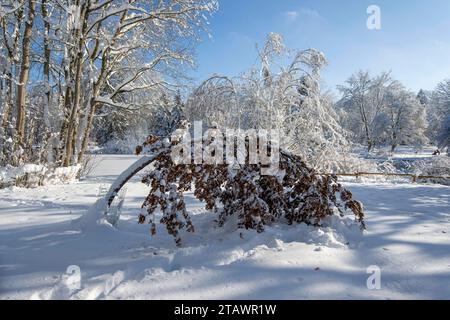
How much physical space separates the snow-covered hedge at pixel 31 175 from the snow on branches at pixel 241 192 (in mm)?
5433

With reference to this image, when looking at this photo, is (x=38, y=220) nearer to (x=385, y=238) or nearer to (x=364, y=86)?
(x=385, y=238)

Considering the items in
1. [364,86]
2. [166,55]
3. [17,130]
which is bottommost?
[17,130]

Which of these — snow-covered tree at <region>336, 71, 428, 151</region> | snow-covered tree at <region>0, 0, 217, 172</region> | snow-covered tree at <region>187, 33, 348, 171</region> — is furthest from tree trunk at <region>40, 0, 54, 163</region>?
snow-covered tree at <region>336, 71, 428, 151</region>

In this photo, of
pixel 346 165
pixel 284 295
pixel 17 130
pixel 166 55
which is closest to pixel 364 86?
pixel 346 165

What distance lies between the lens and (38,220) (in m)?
3.84

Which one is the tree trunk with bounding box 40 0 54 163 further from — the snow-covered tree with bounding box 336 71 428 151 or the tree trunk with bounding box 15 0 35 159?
the snow-covered tree with bounding box 336 71 428 151

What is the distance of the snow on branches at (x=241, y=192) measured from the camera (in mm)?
3059

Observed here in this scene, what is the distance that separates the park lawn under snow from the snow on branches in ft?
0.61

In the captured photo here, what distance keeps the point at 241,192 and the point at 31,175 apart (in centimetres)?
655

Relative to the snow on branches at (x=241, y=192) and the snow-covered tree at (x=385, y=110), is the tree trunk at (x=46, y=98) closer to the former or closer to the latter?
the snow on branches at (x=241, y=192)

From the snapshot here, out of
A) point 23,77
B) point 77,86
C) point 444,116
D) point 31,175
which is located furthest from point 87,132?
point 444,116

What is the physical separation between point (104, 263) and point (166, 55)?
35.1 ft

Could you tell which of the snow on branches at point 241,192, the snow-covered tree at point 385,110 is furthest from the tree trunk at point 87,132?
the snow-covered tree at point 385,110
